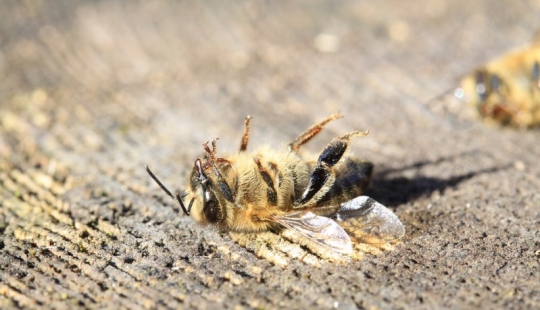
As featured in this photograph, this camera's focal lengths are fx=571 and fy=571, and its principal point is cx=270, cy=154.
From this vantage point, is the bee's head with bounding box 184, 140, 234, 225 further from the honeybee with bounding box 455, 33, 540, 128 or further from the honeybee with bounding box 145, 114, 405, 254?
the honeybee with bounding box 455, 33, 540, 128

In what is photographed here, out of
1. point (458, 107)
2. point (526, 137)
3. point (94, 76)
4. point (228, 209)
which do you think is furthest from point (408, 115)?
point (94, 76)

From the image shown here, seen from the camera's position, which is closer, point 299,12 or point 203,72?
point 203,72

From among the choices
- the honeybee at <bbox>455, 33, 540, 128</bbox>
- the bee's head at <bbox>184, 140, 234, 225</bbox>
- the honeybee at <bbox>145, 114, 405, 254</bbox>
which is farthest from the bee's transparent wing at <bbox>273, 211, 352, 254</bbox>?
the honeybee at <bbox>455, 33, 540, 128</bbox>

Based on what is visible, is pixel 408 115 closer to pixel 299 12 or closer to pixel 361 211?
pixel 361 211

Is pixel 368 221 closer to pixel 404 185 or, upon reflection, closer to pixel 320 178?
pixel 320 178

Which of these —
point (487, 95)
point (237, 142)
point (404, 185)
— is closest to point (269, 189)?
point (404, 185)

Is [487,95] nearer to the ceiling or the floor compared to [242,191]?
nearer to the ceiling
